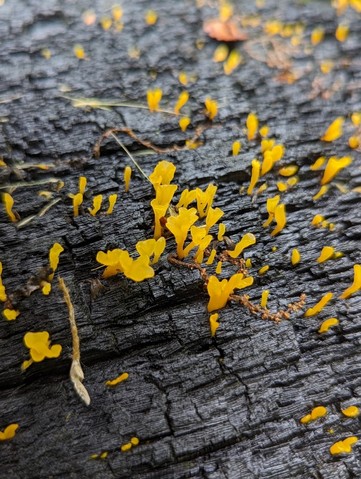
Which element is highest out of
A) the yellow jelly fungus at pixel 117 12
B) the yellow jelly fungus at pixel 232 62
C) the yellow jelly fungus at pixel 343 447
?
the yellow jelly fungus at pixel 117 12

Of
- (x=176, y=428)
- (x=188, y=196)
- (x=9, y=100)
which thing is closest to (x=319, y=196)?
(x=188, y=196)

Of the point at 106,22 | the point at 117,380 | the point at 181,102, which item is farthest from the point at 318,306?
the point at 106,22

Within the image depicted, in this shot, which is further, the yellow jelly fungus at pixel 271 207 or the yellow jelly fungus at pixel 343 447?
the yellow jelly fungus at pixel 271 207

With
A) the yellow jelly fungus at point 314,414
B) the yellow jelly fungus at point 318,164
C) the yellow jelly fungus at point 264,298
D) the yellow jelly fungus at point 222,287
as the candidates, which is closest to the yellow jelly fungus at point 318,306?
the yellow jelly fungus at point 264,298

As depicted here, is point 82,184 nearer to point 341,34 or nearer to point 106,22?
point 106,22

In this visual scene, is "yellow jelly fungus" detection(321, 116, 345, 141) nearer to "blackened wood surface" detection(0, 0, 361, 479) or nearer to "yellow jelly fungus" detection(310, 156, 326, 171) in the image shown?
"blackened wood surface" detection(0, 0, 361, 479)

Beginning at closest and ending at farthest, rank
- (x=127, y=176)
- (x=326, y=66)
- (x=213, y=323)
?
(x=213, y=323) < (x=127, y=176) < (x=326, y=66)

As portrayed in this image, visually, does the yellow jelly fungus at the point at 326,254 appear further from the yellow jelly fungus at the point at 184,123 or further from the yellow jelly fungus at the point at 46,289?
the yellow jelly fungus at the point at 46,289
